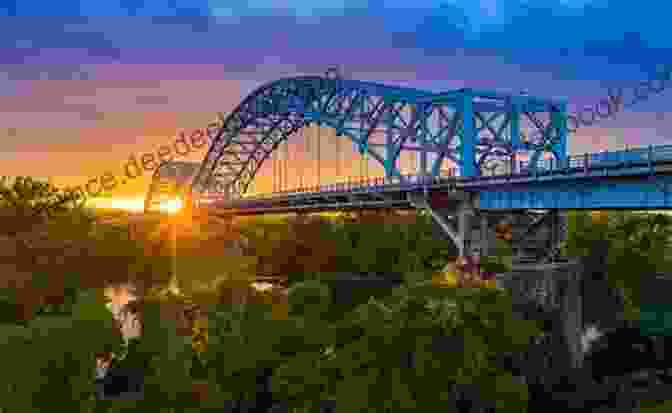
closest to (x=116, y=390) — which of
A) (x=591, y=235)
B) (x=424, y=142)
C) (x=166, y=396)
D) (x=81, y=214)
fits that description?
(x=166, y=396)

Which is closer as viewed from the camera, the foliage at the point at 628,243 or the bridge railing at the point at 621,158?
the bridge railing at the point at 621,158

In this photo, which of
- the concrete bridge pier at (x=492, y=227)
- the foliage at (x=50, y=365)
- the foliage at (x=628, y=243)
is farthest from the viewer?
the foliage at (x=628, y=243)

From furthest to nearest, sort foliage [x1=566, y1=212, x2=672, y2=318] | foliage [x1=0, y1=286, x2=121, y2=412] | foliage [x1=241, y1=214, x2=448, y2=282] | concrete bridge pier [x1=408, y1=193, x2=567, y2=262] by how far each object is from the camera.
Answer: foliage [x1=241, y1=214, x2=448, y2=282] → foliage [x1=566, y1=212, x2=672, y2=318] → concrete bridge pier [x1=408, y1=193, x2=567, y2=262] → foliage [x1=0, y1=286, x2=121, y2=412]

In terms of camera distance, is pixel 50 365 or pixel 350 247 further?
pixel 350 247

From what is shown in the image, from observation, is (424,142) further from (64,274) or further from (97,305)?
(97,305)

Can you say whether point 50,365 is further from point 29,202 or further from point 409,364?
point 29,202

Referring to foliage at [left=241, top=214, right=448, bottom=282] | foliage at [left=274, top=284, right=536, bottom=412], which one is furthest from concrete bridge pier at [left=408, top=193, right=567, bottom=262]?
foliage at [left=241, top=214, right=448, bottom=282]

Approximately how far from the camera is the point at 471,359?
13.4 m

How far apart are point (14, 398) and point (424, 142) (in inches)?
1497

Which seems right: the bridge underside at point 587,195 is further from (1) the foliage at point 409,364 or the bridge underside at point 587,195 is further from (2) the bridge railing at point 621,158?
(1) the foliage at point 409,364

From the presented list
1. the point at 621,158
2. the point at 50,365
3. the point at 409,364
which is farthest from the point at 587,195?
the point at 50,365

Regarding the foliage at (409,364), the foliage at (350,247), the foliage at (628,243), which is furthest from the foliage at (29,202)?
the foliage at (628,243)

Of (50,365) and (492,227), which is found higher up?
(492,227)

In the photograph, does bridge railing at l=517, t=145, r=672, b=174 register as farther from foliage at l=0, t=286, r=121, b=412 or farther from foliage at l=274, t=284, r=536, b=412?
foliage at l=0, t=286, r=121, b=412
